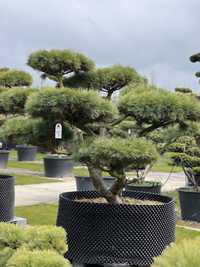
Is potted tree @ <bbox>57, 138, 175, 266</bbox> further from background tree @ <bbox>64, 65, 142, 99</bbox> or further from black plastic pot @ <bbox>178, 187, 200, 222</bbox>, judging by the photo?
black plastic pot @ <bbox>178, 187, 200, 222</bbox>

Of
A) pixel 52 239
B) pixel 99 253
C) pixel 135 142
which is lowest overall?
pixel 99 253

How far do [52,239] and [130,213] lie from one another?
3.37 feet

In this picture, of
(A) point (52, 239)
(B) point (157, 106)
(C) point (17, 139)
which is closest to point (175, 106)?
(B) point (157, 106)

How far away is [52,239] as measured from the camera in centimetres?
260

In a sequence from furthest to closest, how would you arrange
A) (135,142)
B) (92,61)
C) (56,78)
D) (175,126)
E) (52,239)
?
1. (56,78)
2. (92,61)
3. (175,126)
4. (135,142)
5. (52,239)

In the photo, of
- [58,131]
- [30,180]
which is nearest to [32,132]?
[58,131]

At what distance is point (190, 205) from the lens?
21.6 ft

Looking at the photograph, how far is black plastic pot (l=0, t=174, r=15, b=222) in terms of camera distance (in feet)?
16.4

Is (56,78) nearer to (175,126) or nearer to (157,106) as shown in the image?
(175,126)

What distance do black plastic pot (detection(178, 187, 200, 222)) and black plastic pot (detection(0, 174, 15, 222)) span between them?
8.39ft

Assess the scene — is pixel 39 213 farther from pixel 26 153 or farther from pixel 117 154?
pixel 26 153

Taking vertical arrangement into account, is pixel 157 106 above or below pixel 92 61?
below

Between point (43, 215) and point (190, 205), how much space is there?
200 centimetres

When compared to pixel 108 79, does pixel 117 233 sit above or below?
below
